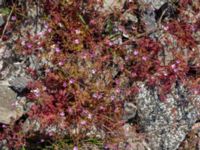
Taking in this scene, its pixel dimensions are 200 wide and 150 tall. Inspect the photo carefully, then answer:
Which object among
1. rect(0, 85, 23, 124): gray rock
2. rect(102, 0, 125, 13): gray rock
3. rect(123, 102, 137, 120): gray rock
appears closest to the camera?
rect(0, 85, 23, 124): gray rock

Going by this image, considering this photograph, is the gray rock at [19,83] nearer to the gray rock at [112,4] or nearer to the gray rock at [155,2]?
the gray rock at [112,4]

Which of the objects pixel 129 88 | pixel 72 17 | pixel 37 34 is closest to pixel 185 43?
pixel 129 88

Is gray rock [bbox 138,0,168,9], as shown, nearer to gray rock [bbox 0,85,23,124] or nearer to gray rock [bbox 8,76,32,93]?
gray rock [bbox 8,76,32,93]

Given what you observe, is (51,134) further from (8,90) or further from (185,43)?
(185,43)

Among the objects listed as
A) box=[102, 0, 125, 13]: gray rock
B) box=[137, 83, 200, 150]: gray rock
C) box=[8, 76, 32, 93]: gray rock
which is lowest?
box=[137, 83, 200, 150]: gray rock

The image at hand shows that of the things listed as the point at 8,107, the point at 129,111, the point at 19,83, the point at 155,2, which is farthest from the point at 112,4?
the point at 8,107

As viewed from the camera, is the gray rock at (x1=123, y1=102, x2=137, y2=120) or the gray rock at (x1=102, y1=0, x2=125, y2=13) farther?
the gray rock at (x1=102, y1=0, x2=125, y2=13)

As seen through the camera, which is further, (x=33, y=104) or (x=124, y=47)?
(x=124, y=47)

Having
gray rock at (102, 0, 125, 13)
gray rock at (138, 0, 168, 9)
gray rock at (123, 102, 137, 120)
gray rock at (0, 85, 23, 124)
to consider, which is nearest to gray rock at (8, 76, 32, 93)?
gray rock at (0, 85, 23, 124)
